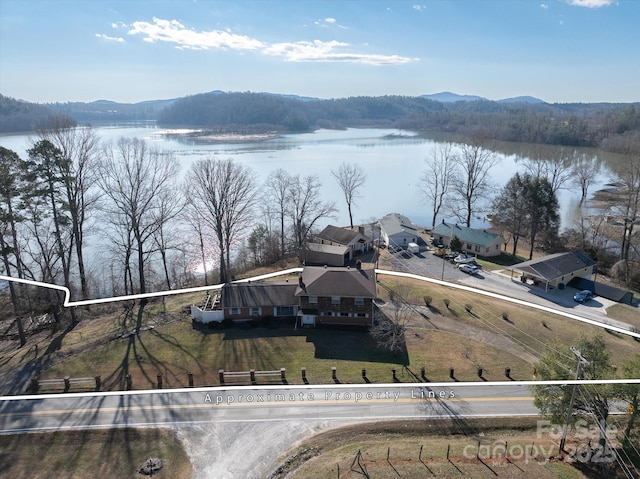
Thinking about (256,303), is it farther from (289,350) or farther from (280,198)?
(280,198)

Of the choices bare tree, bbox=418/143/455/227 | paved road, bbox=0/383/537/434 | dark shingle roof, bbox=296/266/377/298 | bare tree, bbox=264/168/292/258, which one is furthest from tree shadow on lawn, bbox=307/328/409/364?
bare tree, bbox=418/143/455/227

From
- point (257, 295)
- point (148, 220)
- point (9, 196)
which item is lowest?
point (257, 295)

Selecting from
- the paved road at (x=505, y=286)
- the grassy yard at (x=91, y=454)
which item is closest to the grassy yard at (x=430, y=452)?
the grassy yard at (x=91, y=454)

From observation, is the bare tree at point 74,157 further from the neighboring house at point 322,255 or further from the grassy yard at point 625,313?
the grassy yard at point 625,313

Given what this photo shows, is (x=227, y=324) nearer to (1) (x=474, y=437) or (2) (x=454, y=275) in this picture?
(1) (x=474, y=437)

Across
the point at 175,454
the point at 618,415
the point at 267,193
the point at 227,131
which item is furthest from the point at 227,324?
the point at 227,131

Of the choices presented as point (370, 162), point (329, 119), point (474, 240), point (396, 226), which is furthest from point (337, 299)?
point (329, 119)
